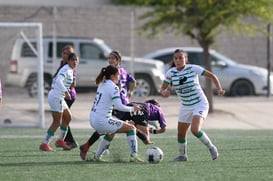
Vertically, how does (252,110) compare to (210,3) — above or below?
below

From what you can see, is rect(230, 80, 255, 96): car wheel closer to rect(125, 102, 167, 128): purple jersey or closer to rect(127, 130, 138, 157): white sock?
rect(125, 102, 167, 128): purple jersey

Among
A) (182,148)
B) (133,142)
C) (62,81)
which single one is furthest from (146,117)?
(133,142)

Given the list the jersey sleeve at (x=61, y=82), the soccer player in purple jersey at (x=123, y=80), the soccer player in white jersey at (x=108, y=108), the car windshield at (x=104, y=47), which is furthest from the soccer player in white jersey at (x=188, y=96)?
the car windshield at (x=104, y=47)

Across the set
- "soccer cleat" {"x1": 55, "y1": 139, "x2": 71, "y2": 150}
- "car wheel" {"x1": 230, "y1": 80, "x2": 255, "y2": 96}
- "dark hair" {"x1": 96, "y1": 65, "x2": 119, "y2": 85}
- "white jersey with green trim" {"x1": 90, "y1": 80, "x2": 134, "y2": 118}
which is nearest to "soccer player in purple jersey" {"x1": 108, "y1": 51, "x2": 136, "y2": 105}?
"soccer cleat" {"x1": 55, "y1": 139, "x2": 71, "y2": 150}

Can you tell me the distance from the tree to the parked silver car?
2.80 metres

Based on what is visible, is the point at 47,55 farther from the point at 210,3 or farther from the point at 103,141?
the point at 103,141

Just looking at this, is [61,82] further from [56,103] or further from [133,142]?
[133,142]

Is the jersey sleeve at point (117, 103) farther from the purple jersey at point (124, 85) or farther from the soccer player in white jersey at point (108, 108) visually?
the purple jersey at point (124, 85)

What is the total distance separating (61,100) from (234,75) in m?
16.0

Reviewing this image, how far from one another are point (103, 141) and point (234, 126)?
44.0 feet

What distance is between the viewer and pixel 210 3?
2648 cm

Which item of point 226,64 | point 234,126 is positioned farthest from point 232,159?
point 226,64

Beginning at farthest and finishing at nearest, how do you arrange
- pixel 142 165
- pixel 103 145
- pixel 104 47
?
pixel 104 47, pixel 103 145, pixel 142 165

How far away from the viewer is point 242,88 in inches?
1228
